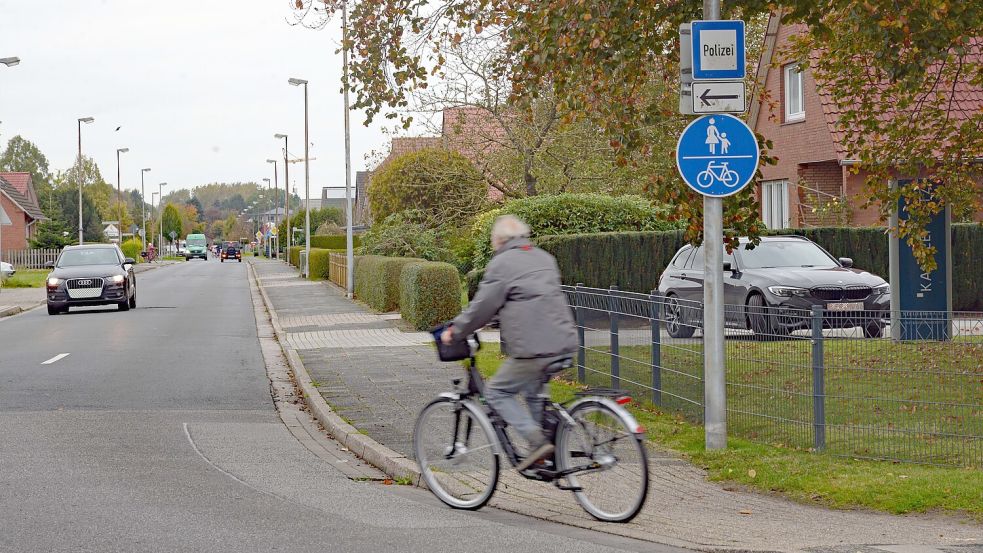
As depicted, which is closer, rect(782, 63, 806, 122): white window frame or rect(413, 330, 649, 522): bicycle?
rect(413, 330, 649, 522): bicycle

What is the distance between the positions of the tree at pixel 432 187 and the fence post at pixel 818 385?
22719 mm

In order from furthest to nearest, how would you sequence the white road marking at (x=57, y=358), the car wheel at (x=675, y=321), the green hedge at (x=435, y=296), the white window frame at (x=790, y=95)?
the white window frame at (x=790, y=95), the green hedge at (x=435, y=296), the white road marking at (x=57, y=358), the car wheel at (x=675, y=321)

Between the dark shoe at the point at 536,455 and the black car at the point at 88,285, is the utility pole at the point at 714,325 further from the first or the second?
the black car at the point at 88,285

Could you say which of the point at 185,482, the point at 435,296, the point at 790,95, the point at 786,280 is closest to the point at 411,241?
the point at 790,95

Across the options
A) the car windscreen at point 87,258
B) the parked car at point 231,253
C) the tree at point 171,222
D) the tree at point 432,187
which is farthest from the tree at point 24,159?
the car windscreen at point 87,258

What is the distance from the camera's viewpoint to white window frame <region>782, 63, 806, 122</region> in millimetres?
30328

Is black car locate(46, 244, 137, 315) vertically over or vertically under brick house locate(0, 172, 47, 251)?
under

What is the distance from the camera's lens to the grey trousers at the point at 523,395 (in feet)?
22.2

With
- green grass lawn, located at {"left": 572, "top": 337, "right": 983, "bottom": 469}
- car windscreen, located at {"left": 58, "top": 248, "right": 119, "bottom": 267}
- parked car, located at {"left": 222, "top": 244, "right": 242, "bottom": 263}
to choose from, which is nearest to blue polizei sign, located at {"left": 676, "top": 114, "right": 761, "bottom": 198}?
green grass lawn, located at {"left": 572, "top": 337, "right": 983, "bottom": 469}

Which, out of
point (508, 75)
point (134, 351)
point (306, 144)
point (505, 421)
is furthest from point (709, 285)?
point (306, 144)

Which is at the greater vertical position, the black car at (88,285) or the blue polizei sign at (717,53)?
the blue polizei sign at (717,53)

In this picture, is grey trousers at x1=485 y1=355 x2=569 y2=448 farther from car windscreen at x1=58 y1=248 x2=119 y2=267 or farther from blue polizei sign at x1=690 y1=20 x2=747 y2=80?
car windscreen at x1=58 y1=248 x2=119 y2=267

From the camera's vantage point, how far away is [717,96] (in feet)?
27.7

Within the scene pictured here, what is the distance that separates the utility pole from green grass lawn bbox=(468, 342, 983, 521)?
19 centimetres
